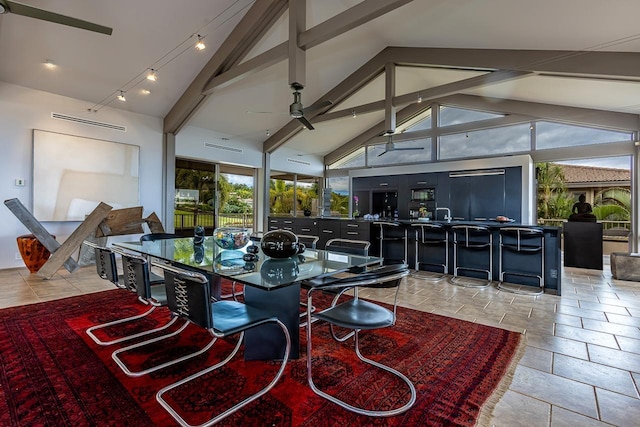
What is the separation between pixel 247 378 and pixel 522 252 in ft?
13.7

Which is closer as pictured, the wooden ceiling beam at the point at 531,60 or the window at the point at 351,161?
the wooden ceiling beam at the point at 531,60

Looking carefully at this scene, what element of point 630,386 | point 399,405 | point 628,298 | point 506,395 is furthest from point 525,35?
point 399,405

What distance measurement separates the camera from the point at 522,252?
4.32m

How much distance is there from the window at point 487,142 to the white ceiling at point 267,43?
813mm

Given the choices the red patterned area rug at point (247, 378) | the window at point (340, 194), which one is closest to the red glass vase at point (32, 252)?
the red patterned area rug at point (247, 378)

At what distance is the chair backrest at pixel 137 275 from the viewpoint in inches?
77.0

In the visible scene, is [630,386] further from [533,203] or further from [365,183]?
[365,183]

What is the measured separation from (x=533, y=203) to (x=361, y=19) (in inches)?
215

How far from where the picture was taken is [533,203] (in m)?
6.43

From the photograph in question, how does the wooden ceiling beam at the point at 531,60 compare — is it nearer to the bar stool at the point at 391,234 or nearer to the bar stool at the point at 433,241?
the bar stool at the point at 433,241

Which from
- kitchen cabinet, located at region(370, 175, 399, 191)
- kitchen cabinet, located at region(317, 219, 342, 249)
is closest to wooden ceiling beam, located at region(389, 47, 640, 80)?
kitchen cabinet, located at region(370, 175, 399, 191)

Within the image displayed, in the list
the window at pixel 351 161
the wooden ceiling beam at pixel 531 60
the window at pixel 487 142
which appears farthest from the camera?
the window at pixel 351 161

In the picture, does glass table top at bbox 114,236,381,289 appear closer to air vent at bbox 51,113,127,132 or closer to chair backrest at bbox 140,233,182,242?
chair backrest at bbox 140,233,182,242

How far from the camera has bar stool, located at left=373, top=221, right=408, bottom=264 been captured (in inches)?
209
